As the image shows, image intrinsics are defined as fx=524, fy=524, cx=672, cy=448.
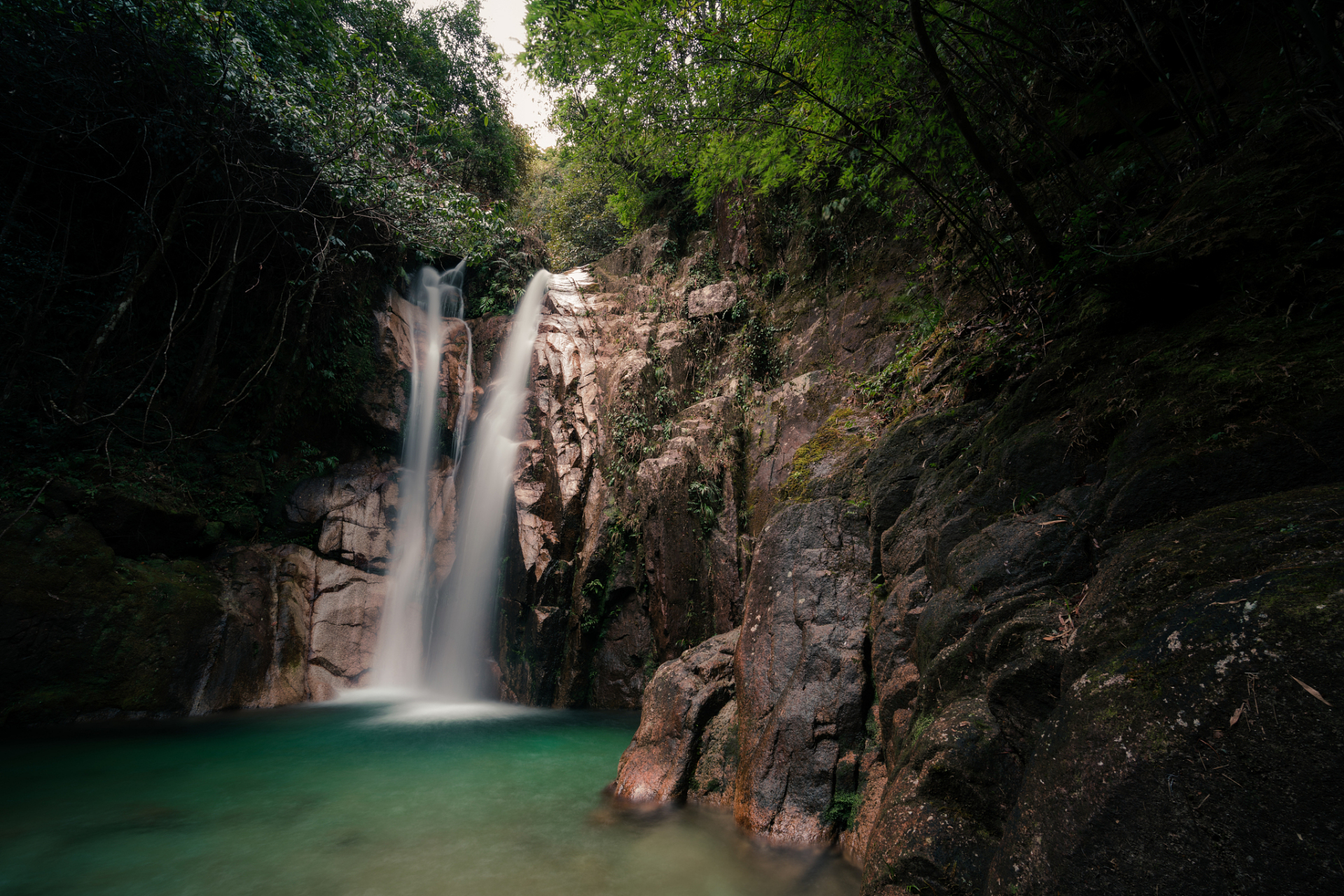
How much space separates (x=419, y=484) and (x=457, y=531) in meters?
1.49

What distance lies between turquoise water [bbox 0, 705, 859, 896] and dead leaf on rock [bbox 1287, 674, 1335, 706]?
3067mm

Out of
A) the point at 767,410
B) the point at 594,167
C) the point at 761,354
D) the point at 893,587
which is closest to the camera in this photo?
the point at 893,587

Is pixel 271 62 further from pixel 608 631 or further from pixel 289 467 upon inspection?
pixel 608 631

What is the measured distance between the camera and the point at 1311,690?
127cm

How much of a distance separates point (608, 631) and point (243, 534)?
6.87 metres

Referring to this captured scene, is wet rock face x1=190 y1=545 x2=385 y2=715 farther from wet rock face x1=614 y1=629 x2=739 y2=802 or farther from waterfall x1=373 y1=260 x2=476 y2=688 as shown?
wet rock face x1=614 y1=629 x2=739 y2=802

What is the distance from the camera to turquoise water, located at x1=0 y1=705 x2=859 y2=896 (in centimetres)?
367

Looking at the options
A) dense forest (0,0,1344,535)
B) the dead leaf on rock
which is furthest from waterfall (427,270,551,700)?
the dead leaf on rock

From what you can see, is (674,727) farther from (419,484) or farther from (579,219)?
(579,219)

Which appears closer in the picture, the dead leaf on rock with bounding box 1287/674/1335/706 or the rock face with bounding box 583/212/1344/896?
the dead leaf on rock with bounding box 1287/674/1335/706

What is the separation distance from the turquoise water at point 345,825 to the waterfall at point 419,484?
3522 millimetres

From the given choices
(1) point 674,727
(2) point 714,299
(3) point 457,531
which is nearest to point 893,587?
(1) point 674,727

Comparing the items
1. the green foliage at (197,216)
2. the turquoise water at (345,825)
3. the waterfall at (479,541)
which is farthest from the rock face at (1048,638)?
the green foliage at (197,216)

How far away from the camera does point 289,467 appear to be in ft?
34.7
